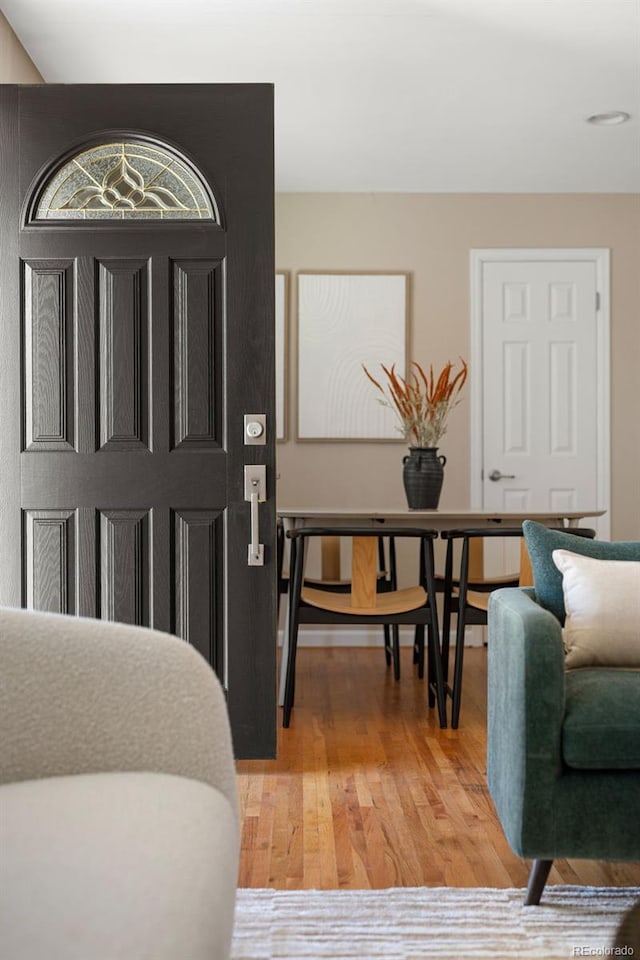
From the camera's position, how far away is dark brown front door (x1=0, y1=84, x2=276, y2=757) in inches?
122

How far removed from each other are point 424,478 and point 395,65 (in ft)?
5.96

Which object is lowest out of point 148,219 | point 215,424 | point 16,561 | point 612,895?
point 612,895

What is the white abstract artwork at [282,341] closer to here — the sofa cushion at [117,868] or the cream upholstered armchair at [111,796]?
the cream upholstered armchair at [111,796]

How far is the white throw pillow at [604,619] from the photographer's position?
7.56 ft

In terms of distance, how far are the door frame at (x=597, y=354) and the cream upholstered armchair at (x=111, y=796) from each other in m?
4.24

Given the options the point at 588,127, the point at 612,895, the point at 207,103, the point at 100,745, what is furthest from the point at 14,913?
the point at 588,127

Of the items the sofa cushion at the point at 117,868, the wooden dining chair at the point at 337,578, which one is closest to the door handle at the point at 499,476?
the wooden dining chair at the point at 337,578

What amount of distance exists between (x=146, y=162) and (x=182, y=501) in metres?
1.15

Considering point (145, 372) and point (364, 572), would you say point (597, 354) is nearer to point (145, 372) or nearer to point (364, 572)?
point (364, 572)

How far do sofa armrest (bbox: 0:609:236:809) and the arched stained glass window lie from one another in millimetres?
1905

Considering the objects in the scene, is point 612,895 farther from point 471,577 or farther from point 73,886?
point 471,577

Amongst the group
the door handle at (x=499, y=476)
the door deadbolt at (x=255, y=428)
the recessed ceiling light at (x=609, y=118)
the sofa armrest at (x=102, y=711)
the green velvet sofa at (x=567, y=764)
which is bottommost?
the green velvet sofa at (x=567, y=764)

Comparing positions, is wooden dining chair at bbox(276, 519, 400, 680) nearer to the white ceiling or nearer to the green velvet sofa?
the white ceiling

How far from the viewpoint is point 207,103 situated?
10.3ft
